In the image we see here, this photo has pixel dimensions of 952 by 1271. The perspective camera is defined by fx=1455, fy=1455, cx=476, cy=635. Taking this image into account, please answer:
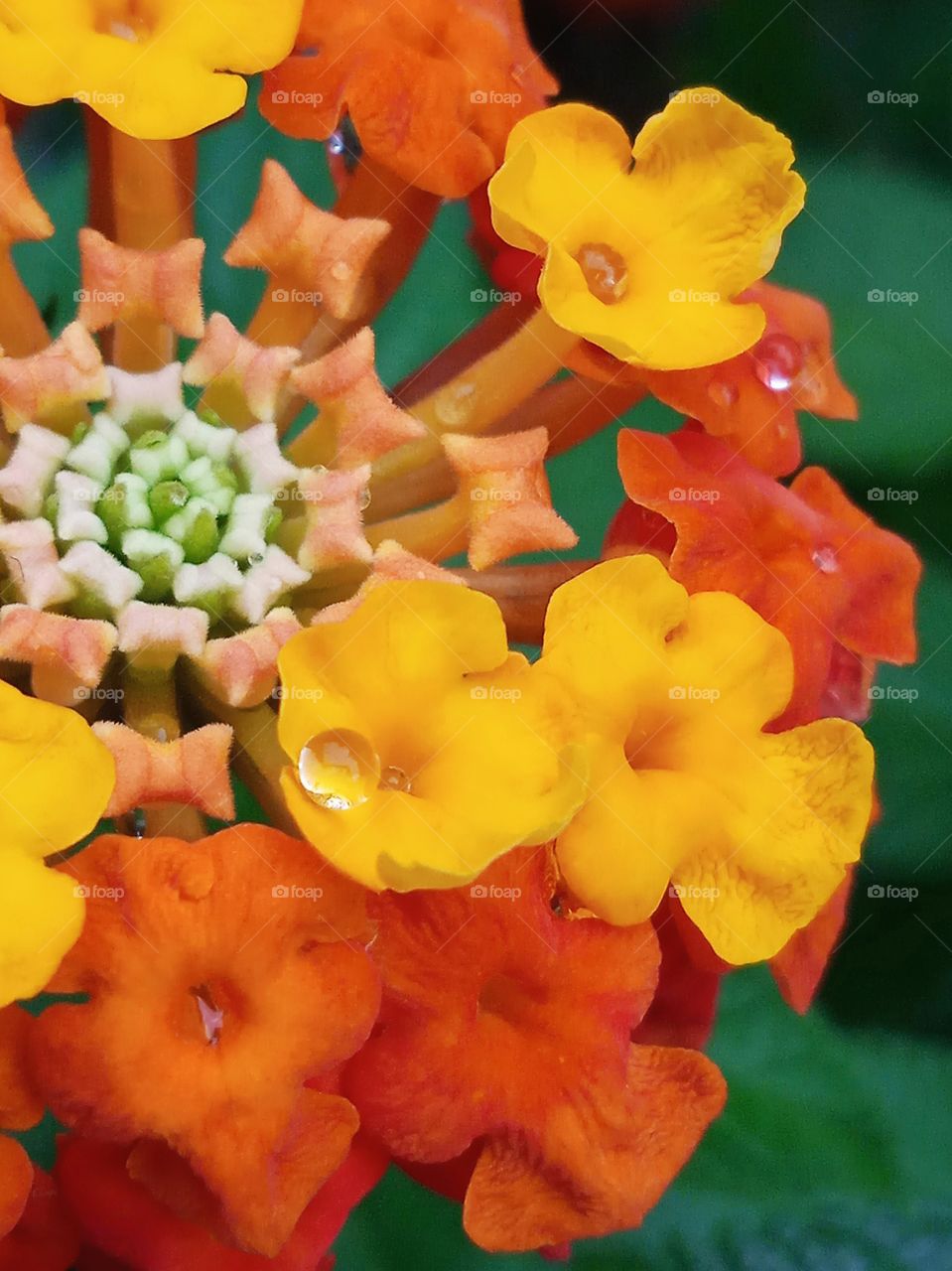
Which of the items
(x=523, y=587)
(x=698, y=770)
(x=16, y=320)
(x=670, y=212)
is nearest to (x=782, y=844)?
(x=698, y=770)

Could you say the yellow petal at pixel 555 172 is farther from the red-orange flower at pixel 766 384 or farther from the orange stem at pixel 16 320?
the orange stem at pixel 16 320

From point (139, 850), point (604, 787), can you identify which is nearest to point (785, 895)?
point (604, 787)

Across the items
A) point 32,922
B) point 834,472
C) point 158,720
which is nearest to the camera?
point 32,922

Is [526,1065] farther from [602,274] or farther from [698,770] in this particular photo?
[602,274]

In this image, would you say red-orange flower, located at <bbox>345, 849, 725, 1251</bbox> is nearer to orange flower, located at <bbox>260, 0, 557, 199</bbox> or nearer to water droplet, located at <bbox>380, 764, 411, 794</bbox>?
water droplet, located at <bbox>380, 764, 411, 794</bbox>

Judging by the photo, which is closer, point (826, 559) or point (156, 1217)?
point (156, 1217)

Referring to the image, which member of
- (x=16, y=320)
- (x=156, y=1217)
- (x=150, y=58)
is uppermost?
(x=150, y=58)
